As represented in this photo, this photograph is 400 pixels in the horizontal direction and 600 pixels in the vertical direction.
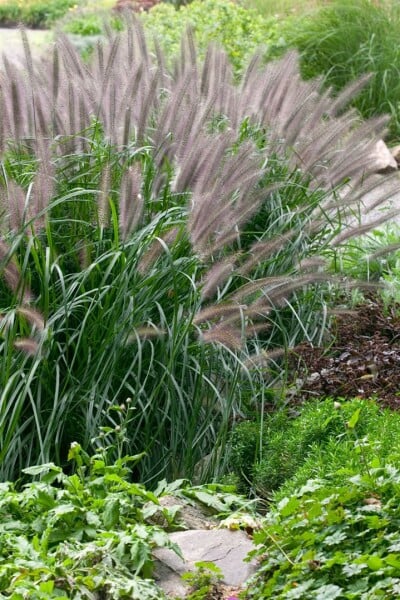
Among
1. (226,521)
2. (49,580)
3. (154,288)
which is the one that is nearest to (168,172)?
(154,288)

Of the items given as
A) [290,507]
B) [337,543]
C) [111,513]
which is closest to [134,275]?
[111,513]

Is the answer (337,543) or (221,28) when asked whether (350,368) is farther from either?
(221,28)

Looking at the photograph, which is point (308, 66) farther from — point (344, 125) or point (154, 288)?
point (154, 288)

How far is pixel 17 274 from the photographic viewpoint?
3988 millimetres

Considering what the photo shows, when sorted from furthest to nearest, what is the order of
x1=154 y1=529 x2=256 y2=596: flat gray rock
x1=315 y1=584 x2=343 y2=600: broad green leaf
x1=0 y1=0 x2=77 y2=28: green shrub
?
x1=0 y1=0 x2=77 y2=28: green shrub
x1=154 y1=529 x2=256 y2=596: flat gray rock
x1=315 y1=584 x2=343 y2=600: broad green leaf

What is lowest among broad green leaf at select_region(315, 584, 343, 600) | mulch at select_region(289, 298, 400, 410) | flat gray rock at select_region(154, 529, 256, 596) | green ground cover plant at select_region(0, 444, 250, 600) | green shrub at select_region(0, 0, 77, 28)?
green shrub at select_region(0, 0, 77, 28)

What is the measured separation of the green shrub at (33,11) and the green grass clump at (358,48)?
412 inches

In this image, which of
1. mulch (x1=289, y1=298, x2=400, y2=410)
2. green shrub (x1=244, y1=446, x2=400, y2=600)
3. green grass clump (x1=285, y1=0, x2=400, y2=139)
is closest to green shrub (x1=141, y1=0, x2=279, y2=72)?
green grass clump (x1=285, y1=0, x2=400, y2=139)

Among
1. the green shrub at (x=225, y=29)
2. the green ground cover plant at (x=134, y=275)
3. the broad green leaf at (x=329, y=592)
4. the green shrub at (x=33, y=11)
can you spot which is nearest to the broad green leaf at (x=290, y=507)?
the broad green leaf at (x=329, y=592)

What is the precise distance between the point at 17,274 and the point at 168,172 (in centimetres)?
80

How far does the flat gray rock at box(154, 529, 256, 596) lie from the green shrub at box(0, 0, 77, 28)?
17565 mm

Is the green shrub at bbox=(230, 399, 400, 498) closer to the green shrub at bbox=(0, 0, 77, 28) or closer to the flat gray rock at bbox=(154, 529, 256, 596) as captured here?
the flat gray rock at bbox=(154, 529, 256, 596)

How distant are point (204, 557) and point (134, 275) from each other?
1317 millimetres

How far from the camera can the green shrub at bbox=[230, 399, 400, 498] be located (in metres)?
3.60
